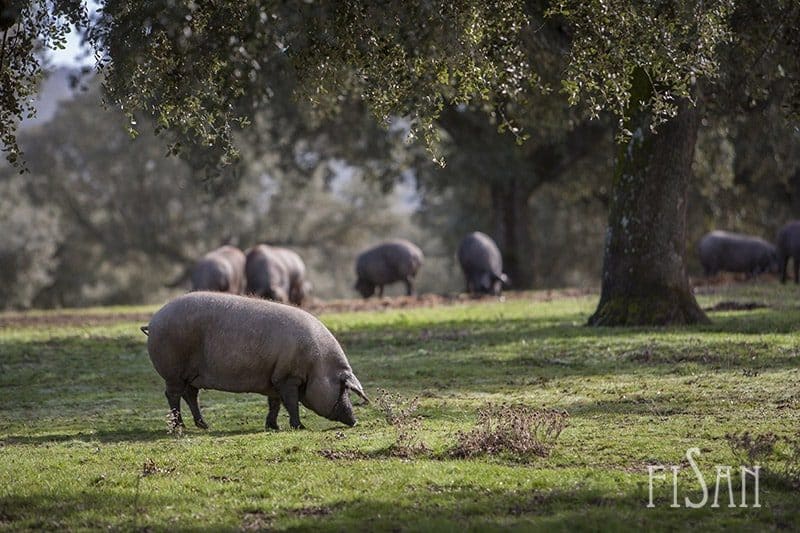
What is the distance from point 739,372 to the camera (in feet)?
54.1

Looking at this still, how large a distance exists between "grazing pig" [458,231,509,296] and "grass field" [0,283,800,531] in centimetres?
1563

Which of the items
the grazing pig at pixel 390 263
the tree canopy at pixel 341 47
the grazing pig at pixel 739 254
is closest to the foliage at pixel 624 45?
the tree canopy at pixel 341 47

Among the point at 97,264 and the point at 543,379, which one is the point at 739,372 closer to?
the point at 543,379

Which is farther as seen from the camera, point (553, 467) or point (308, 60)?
point (308, 60)

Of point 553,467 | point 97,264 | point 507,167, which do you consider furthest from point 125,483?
point 97,264

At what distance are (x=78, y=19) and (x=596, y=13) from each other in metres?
6.06

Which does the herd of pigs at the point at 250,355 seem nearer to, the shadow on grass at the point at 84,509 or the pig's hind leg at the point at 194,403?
the pig's hind leg at the point at 194,403

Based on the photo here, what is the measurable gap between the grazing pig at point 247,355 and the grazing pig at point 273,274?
18.8 m

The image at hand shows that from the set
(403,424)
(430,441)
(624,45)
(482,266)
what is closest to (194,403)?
(403,424)

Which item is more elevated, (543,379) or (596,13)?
(596,13)

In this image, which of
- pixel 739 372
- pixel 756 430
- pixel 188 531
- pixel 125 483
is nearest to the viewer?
pixel 188 531

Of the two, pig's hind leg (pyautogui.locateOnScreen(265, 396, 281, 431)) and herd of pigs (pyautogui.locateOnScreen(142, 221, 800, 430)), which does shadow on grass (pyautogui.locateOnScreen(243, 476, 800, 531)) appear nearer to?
herd of pigs (pyautogui.locateOnScreen(142, 221, 800, 430))

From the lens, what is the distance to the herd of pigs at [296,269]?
3369 cm

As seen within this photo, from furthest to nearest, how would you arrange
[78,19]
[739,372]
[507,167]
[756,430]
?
[507,167] → [739,372] → [78,19] → [756,430]
